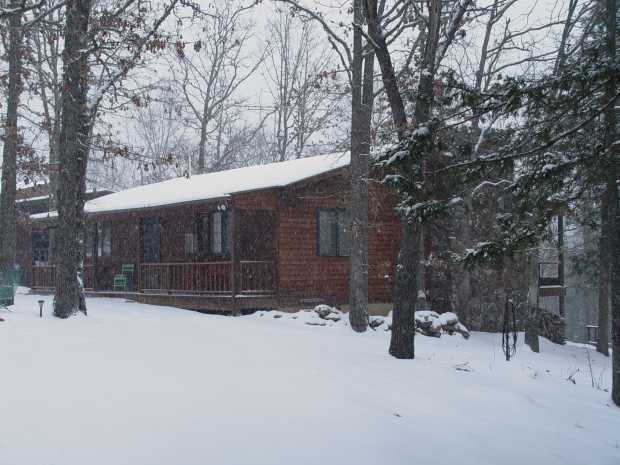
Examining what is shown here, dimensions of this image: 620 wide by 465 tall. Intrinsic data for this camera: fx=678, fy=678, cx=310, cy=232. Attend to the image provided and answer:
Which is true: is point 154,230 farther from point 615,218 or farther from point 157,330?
point 615,218

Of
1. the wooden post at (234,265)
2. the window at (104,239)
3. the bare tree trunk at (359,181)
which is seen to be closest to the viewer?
the bare tree trunk at (359,181)

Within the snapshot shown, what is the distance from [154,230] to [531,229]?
58.0 ft

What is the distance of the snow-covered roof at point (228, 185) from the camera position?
17875 millimetres

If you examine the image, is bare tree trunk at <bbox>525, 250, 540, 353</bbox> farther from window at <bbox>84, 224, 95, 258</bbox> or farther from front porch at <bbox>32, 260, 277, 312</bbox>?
window at <bbox>84, 224, 95, 258</bbox>

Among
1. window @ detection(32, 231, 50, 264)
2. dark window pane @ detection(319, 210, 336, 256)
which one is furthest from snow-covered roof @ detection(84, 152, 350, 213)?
window @ detection(32, 231, 50, 264)

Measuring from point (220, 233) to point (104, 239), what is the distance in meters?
6.92

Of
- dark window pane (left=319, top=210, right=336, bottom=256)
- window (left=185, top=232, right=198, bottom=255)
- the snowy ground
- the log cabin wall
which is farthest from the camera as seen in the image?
window (left=185, top=232, right=198, bottom=255)

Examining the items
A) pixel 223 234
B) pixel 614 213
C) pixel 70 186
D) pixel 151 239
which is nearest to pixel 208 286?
pixel 223 234

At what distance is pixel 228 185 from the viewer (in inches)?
768

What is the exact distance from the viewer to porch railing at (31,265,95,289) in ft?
78.6

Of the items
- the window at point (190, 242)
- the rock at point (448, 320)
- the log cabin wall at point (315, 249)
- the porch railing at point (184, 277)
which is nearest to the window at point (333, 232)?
the log cabin wall at point (315, 249)

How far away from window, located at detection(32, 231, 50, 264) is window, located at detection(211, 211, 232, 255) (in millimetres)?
11960

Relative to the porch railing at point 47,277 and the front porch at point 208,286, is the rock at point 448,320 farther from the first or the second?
the porch railing at point 47,277

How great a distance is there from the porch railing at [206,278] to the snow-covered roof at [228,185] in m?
1.86
